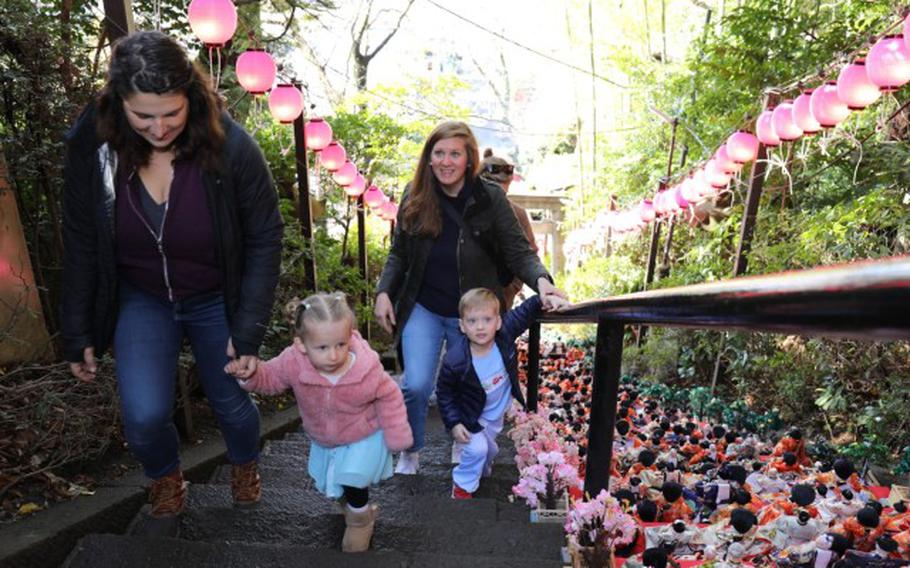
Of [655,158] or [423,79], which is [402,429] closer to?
[655,158]

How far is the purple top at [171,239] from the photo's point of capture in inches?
86.7

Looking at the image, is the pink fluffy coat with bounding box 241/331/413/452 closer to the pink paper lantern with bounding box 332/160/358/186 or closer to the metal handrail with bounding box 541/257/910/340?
the metal handrail with bounding box 541/257/910/340

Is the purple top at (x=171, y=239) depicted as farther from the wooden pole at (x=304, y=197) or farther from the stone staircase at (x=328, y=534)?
the wooden pole at (x=304, y=197)

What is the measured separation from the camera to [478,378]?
9.91 feet

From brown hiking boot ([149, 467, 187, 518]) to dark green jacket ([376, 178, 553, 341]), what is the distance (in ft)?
4.16

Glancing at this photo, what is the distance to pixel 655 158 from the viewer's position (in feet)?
43.5

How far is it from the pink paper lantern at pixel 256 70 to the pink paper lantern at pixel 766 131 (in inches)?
164

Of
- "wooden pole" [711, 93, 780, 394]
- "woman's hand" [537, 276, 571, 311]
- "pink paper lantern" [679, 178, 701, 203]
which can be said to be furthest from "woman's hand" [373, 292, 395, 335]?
"pink paper lantern" [679, 178, 701, 203]

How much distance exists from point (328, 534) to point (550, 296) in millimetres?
1244

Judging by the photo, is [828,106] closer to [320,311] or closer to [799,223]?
[799,223]

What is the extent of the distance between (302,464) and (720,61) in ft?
22.2

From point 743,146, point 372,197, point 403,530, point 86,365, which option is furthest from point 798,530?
point 372,197

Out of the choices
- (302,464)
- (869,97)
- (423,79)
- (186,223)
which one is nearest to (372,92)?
(423,79)

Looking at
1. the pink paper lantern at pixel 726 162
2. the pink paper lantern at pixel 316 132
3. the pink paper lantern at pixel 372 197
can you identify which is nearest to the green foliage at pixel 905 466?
the pink paper lantern at pixel 726 162
